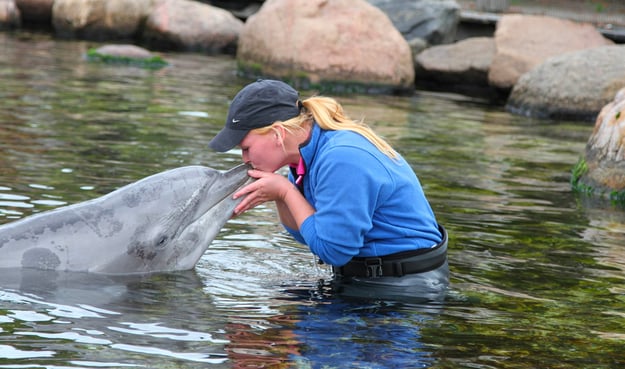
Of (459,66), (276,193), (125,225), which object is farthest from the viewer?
(459,66)

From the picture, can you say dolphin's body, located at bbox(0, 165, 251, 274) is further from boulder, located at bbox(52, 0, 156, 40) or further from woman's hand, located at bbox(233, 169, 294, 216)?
boulder, located at bbox(52, 0, 156, 40)

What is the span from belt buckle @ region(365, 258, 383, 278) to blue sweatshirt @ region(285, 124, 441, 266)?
4 centimetres

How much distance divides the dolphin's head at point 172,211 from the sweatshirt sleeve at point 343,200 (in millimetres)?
505

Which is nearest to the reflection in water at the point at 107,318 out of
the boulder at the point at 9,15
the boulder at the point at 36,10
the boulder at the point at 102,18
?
the boulder at the point at 102,18

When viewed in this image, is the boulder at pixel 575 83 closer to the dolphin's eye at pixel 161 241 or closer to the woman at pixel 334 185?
the woman at pixel 334 185

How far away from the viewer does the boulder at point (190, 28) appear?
22.2 metres

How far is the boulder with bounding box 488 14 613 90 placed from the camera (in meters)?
17.5

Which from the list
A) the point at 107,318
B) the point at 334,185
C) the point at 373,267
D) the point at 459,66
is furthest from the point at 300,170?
the point at 459,66

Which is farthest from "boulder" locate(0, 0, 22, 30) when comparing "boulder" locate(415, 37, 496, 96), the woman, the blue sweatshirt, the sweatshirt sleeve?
the sweatshirt sleeve

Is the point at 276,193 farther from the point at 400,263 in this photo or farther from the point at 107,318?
the point at 107,318

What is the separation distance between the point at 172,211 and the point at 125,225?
0.80ft

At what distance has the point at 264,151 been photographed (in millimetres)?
5309

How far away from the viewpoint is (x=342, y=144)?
17.0 feet

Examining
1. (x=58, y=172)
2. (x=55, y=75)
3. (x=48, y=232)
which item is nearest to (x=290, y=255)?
(x=48, y=232)
